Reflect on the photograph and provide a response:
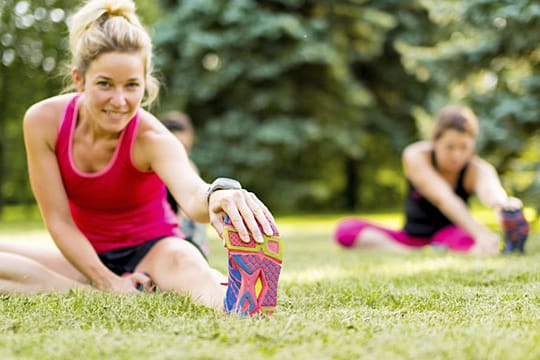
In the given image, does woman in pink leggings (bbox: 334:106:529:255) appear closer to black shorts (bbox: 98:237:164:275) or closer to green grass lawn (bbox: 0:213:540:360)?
green grass lawn (bbox: 0:213:540:360)

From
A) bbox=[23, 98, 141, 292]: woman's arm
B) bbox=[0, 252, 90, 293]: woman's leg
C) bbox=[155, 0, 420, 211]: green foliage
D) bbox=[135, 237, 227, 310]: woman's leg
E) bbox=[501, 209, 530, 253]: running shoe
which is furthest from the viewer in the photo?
bbox=[155, 0, 420, 211]: green foliage

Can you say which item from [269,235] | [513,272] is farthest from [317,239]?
[269,235]

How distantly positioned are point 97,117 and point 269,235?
43.4 inches

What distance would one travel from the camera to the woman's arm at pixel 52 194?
266 cm

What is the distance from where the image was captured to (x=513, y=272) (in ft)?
9.98

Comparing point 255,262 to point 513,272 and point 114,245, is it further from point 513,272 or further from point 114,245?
point 513,272

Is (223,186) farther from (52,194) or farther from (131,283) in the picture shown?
(52,194)

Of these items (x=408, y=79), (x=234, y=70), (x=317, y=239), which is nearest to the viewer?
(x=317, y=239)

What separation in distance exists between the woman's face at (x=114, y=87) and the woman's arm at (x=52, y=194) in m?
0.26

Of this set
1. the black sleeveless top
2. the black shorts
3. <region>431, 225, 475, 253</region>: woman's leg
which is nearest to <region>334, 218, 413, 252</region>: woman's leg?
the black sleeveless top

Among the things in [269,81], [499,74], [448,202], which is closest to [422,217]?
[448,202]

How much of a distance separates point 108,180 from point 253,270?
3.66 feet

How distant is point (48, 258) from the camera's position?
9.50ft

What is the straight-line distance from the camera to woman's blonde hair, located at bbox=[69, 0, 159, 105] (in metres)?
2.57
